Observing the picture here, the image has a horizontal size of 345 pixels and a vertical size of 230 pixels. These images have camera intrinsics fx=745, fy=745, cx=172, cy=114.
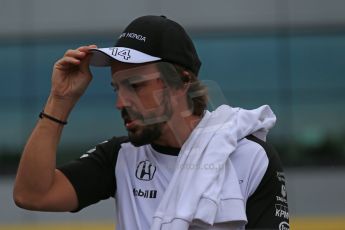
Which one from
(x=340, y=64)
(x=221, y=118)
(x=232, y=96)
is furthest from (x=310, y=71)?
(x=221, y=118)

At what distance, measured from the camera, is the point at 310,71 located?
42.9ft

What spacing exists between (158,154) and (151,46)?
352mm

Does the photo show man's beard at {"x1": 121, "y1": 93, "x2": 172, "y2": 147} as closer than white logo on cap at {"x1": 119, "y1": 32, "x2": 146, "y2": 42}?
Yes

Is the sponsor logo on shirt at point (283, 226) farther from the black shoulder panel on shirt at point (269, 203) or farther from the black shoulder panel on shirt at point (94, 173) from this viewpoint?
the black shoulder panel on shirt at point (94, 173)

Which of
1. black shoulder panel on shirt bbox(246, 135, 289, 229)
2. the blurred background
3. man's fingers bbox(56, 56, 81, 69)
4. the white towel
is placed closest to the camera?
the white towel

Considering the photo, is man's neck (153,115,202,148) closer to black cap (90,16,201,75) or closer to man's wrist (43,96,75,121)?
black cap (90,16,201,75)

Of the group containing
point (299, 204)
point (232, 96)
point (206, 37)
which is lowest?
point (299, 204)

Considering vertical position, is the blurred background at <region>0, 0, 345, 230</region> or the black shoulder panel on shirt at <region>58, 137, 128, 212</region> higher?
the black shoulder panel on shirt at <region>58, 137, 128, 212</region>

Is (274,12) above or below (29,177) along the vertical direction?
below

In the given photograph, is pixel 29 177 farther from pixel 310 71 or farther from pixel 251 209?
pixel 310 71

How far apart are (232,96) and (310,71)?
Result: 143cm

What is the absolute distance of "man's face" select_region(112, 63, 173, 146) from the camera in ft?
7.50

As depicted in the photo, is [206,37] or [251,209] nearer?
[251,209]

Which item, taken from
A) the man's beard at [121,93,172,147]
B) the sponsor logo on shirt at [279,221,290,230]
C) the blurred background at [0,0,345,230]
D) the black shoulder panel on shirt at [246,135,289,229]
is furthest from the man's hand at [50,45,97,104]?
the blurred background at [0,0,345,230]
